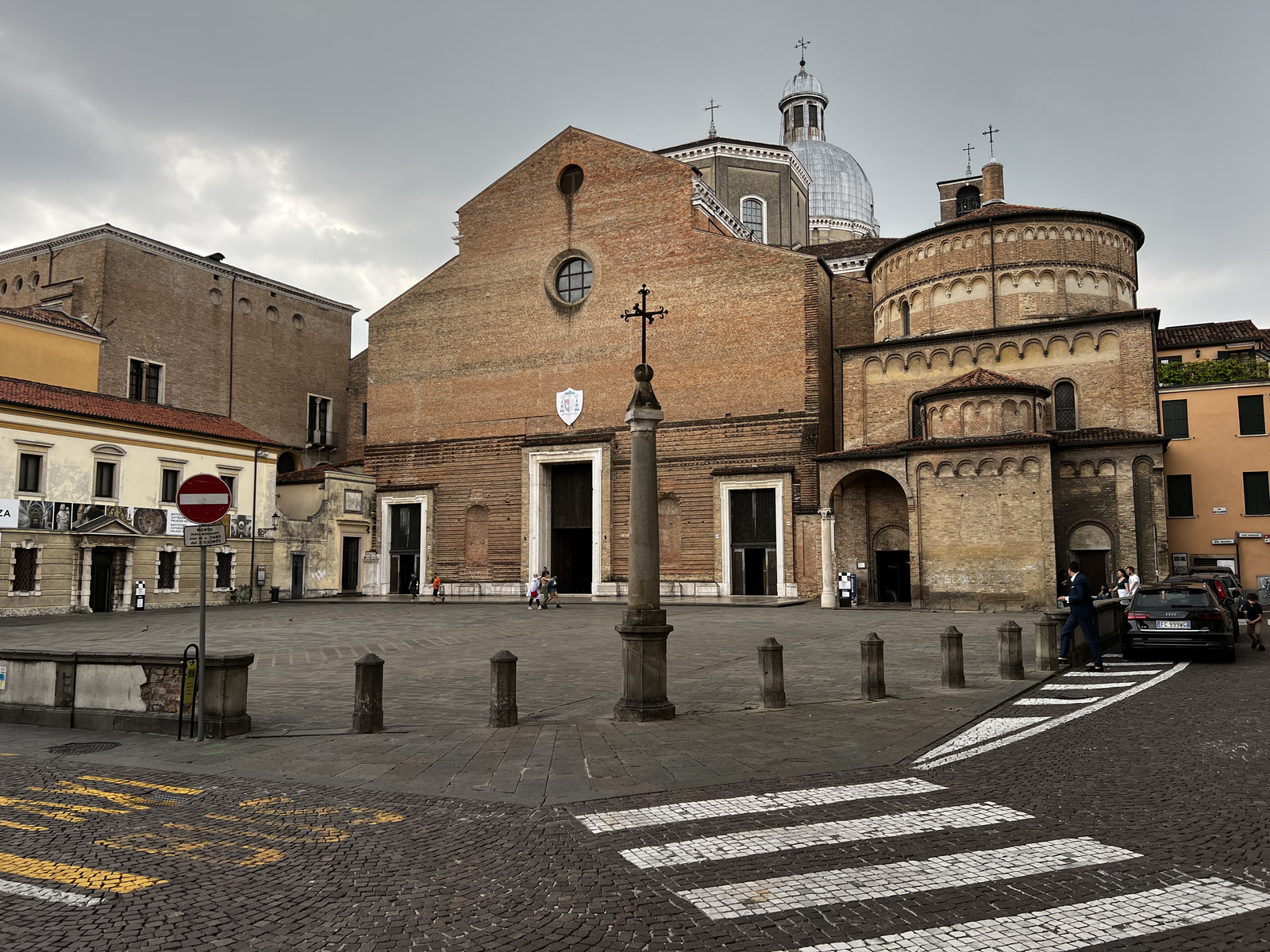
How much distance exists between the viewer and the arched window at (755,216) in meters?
49.3

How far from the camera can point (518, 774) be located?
22.6ft

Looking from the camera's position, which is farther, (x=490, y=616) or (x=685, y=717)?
(x=490, y=616)

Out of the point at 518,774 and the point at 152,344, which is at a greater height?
the point at 152,344

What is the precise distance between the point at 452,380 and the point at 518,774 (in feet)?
108

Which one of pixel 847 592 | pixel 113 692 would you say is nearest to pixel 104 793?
pixel 113 692

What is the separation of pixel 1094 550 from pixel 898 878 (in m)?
26.7

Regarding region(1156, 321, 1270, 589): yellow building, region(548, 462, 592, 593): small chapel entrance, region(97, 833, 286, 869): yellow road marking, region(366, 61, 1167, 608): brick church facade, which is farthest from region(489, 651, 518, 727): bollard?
region(1156, 321, 1270, 589): yellow building

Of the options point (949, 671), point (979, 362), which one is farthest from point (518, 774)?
point (979, 362)

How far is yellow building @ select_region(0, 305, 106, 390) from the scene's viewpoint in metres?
30.5

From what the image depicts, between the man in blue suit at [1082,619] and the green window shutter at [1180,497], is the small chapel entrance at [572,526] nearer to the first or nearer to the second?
the green window shutter at [1180,497]

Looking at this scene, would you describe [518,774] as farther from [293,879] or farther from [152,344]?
[152,344]

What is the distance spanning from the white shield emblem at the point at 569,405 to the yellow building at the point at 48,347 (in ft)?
58.3

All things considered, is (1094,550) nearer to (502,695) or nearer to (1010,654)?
(1010,654)

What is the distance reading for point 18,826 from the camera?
223 inches
